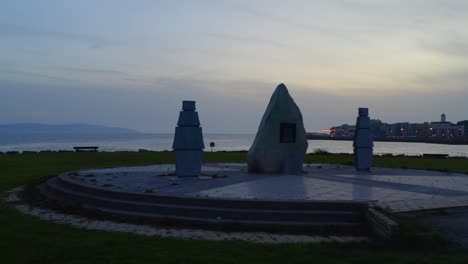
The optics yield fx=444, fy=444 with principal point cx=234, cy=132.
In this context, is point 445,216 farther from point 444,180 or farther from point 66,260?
point 66,260

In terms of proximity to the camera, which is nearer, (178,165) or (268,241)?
(268,241)

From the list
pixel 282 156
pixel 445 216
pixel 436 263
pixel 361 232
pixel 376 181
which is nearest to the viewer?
pixel 436 263

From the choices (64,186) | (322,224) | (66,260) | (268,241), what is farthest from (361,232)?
(64,186)

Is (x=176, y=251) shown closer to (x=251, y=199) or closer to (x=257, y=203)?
(x=257, y=203)

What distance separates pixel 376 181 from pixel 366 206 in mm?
6074

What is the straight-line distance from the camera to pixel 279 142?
18453mm

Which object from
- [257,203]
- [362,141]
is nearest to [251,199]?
[257,203]

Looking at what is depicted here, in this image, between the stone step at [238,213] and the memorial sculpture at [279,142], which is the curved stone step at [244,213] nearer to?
the stone step at [238,213]

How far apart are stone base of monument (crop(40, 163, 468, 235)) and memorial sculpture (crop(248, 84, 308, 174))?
190cm

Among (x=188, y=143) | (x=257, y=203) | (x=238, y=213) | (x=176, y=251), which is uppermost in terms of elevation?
(x=188, y=143)

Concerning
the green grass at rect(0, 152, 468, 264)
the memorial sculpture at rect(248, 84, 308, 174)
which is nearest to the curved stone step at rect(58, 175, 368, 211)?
the green grass at rect(0, 152, 468, 264)

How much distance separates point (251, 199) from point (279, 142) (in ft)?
25.7

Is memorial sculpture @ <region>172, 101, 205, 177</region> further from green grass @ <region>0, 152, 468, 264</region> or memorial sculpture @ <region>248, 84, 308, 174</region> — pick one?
green grass @ <region>0, 152, 468, 264</region>

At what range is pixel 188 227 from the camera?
10133 mm
